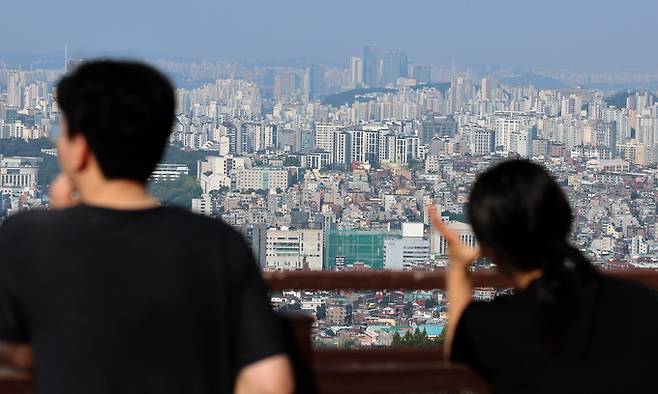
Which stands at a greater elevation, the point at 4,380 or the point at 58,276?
the point at 58,276

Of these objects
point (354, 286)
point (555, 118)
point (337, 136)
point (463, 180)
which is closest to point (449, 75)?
point (555, 118)

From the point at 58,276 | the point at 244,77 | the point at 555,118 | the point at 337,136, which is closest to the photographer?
the point at 58,276

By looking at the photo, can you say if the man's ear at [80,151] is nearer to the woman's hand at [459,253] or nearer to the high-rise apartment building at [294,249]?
the woman's hand at [459,253]

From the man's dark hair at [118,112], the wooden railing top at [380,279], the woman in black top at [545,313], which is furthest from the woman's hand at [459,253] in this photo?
the wooden railing top at [380,279]

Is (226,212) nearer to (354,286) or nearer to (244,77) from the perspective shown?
(354,286)

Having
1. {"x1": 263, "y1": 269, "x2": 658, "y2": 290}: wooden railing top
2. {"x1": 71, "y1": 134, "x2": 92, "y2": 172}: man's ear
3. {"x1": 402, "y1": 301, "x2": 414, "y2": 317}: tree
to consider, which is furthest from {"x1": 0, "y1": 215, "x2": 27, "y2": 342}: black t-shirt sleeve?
{"x1": 402, "y1": 301, "x2": 414, "y2": 317}: tree

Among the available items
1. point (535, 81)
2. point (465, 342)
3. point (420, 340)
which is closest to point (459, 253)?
point (465, 342)
